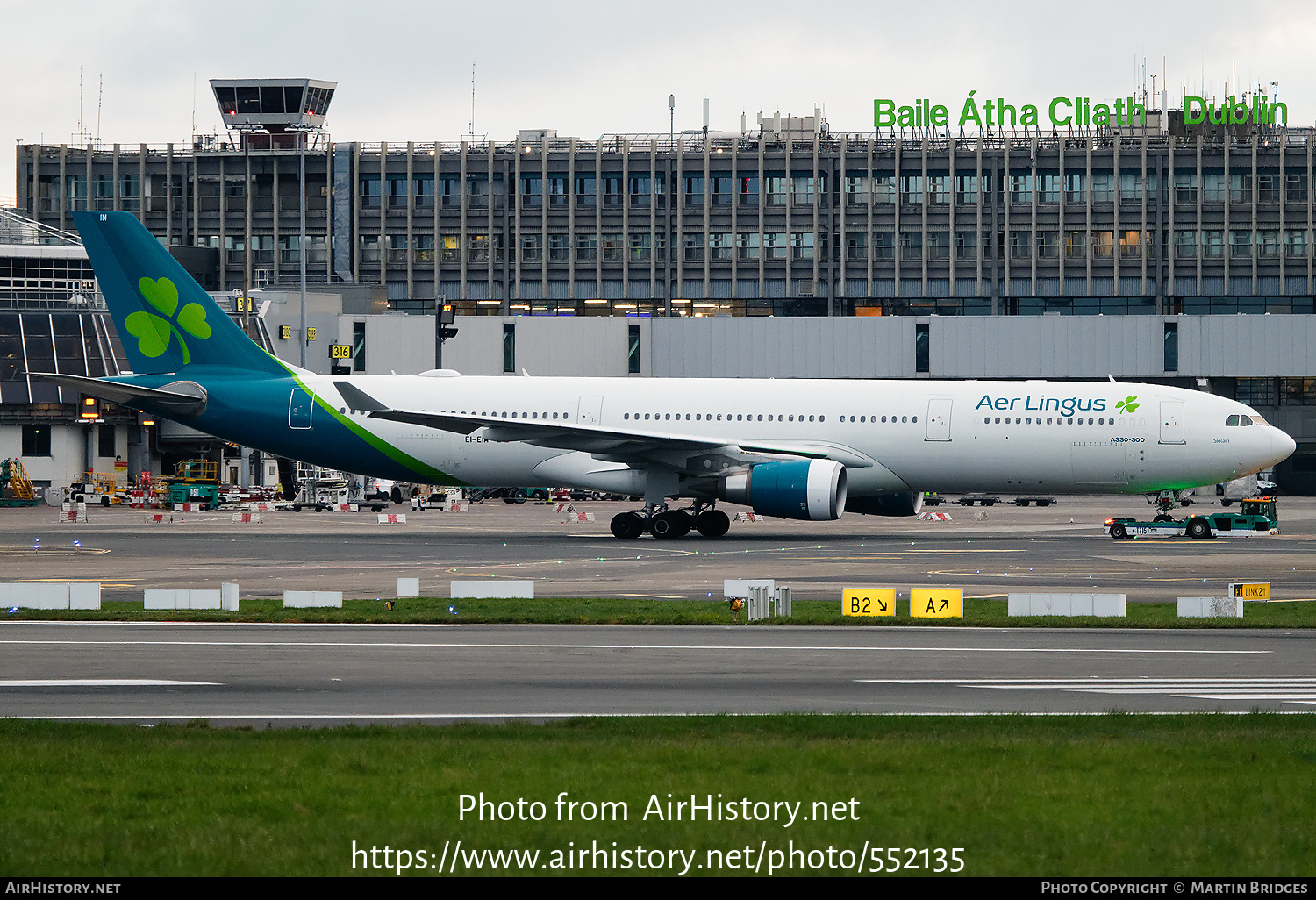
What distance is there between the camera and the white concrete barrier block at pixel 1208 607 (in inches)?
917

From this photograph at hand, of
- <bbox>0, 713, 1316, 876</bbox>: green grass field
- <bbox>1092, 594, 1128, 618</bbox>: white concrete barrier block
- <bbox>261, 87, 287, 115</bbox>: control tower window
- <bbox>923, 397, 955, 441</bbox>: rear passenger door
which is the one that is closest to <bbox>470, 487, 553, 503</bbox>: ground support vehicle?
<bbox>923, 397, 955, 441</bbox>: rear passenger door

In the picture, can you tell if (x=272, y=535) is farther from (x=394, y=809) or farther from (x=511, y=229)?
(x=511, y=229)

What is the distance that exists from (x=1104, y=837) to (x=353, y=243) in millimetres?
97584

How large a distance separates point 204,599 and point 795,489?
17711 mm

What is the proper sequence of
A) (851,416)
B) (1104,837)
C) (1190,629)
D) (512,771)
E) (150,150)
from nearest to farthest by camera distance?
(1104,837) < (512,771) < (1190,629) < (851,416) < (150,150)

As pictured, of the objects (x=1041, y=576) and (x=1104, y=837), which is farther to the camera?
(x=1041, y=576)

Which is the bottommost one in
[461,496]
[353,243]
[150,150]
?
[461,496]

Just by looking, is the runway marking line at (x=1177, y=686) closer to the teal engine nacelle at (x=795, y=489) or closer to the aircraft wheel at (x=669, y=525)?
the teal engine nacelle at (x=795, y=489)

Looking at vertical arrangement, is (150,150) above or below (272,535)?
above

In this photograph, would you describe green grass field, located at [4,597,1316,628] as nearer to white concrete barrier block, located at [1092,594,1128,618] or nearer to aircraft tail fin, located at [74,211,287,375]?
white concrete barrier block, located at [1092,594,1128,618]

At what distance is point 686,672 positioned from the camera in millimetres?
17562

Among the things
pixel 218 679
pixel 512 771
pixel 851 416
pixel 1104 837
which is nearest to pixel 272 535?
pixel 851 416

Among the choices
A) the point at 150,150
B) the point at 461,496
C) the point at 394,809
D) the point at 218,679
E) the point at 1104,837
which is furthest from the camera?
the point at 150,150

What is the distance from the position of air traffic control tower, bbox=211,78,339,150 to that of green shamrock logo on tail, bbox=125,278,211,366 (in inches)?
2488
